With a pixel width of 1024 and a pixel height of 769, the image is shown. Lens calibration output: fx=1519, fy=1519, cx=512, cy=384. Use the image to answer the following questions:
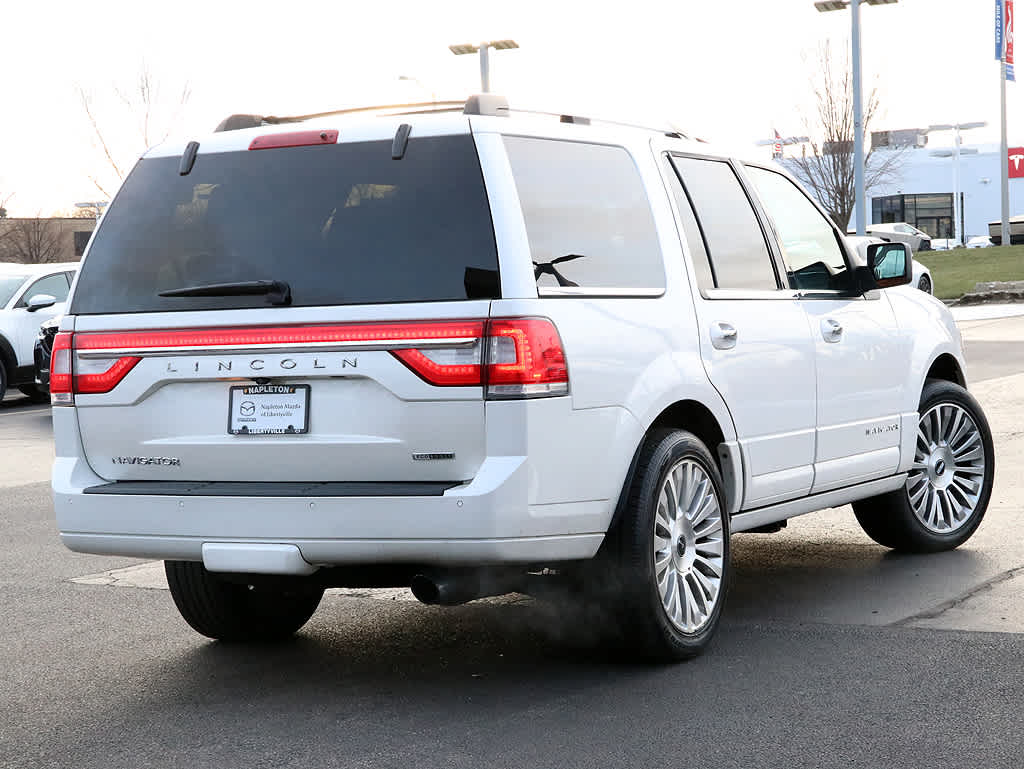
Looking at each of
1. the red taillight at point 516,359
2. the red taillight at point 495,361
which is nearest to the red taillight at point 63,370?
the red taillight at point 495,361

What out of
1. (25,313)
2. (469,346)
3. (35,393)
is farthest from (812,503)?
(35,393)

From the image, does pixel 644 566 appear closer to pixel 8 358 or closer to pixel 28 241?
pixel 8 358

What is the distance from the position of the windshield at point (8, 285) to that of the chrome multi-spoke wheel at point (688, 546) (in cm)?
A: 1589

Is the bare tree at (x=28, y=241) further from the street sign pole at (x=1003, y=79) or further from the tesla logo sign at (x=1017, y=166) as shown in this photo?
the tesla logo sign at (x=1017, y=166)

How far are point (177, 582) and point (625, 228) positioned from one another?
224 centimetres

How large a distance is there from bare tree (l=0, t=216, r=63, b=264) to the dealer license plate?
66.1m

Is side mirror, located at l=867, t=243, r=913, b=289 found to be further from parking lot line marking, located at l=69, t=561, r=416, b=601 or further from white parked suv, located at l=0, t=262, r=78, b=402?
white parked suv, located at l=0, t=262, r=78, b=402

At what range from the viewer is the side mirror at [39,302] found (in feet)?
64.4

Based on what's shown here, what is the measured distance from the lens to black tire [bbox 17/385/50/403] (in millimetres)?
19844

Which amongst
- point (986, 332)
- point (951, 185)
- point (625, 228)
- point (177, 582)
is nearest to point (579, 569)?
point (625, 228)

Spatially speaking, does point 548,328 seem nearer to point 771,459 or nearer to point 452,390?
point 452,390

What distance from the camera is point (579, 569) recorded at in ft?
17.2

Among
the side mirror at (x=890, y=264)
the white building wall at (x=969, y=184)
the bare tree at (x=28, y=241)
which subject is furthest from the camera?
the white building wall at (x=969, y=184)

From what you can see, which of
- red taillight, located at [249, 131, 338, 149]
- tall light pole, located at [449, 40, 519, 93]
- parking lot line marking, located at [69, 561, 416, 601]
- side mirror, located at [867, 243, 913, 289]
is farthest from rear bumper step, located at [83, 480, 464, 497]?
tall light pole, located at [449, 40, 519, 93]
